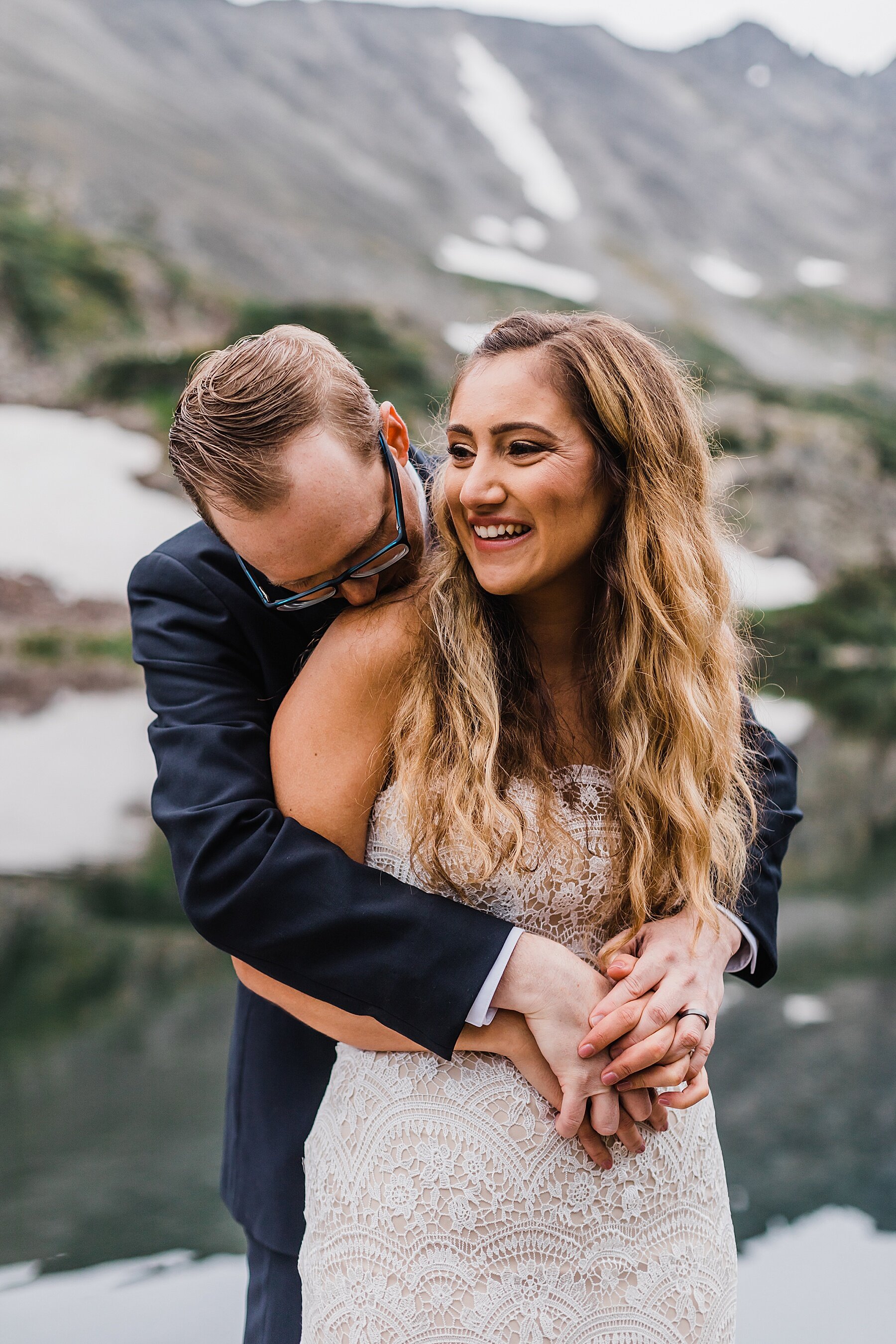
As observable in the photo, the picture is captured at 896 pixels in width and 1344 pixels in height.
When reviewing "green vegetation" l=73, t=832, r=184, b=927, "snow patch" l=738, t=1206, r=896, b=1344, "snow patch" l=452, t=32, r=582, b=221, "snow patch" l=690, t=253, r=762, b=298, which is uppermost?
"snow patch" l=452, t=32, r=582, b=221

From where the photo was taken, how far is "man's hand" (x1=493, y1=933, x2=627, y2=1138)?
124cm

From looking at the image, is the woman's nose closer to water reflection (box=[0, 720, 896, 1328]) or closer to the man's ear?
the man's ear

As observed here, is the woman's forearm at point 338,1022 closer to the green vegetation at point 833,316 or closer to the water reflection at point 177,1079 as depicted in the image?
the water reflection at point 177,1079

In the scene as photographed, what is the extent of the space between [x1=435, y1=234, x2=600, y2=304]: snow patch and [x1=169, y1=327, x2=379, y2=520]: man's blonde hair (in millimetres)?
51596

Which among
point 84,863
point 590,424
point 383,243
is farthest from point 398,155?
point 590,424

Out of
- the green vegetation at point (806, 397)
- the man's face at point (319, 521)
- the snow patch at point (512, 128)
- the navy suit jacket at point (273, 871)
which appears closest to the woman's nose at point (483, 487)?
the man's face at point (319, 521)

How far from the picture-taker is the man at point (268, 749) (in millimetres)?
1235

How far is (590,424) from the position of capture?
A: 1340 mm

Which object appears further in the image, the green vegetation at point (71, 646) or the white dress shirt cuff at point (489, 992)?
the green vegetation at point (71, 646)

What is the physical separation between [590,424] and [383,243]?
51263 millimetres

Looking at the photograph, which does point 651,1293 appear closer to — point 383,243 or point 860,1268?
point 860,1268

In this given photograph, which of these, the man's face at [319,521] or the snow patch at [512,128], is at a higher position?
the snow patch at [512,128]

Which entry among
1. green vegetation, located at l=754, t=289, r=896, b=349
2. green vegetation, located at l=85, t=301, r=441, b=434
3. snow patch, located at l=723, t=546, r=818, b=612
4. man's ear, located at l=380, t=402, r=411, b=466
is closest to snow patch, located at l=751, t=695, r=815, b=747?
man's ear, located at l=380, t=402, r=411, b=466

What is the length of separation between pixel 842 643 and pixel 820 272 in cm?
4824
